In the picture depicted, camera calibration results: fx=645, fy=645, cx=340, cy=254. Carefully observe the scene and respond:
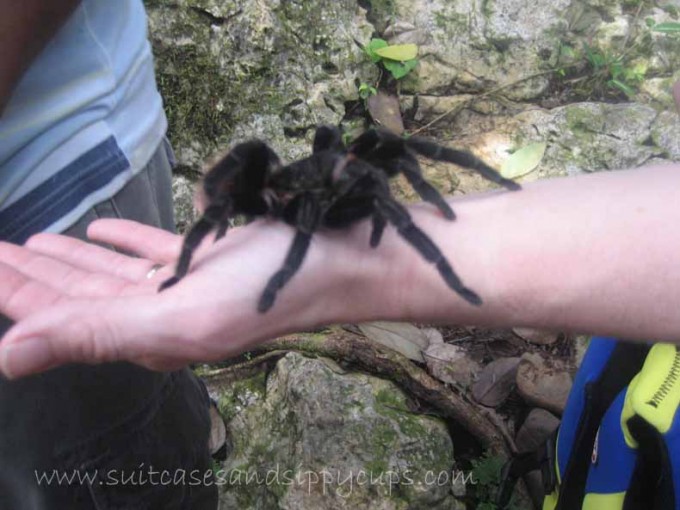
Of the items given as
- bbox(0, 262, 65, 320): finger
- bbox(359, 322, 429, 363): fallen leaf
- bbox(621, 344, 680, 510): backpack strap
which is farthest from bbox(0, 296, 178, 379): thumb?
bbox(359, 322, 429, 363): fallen leaf

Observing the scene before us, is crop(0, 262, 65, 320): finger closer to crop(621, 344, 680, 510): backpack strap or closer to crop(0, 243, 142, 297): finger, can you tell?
crop(0, 243, 142, 297): finger

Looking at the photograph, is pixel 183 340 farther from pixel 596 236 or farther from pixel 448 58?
pixel 448 58

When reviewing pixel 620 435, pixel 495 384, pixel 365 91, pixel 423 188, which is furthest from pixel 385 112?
pixel 620 435

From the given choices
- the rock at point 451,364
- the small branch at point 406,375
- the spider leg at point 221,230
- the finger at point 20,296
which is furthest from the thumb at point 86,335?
the rock at point 451,364

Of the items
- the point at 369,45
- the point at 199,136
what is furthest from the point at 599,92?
the point at 199,136

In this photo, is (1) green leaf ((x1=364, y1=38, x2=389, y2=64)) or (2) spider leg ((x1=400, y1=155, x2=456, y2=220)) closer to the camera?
(2) spider leg ((x1=400, y1=155, x2=456, y2=220))

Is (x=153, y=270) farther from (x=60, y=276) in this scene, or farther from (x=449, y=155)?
(x=449, y=155)

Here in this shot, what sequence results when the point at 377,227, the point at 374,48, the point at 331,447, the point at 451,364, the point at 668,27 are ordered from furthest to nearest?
the point at 668,27
the point at 374,48
the point at 451,364
the point at 331,447
the point at 377,227
